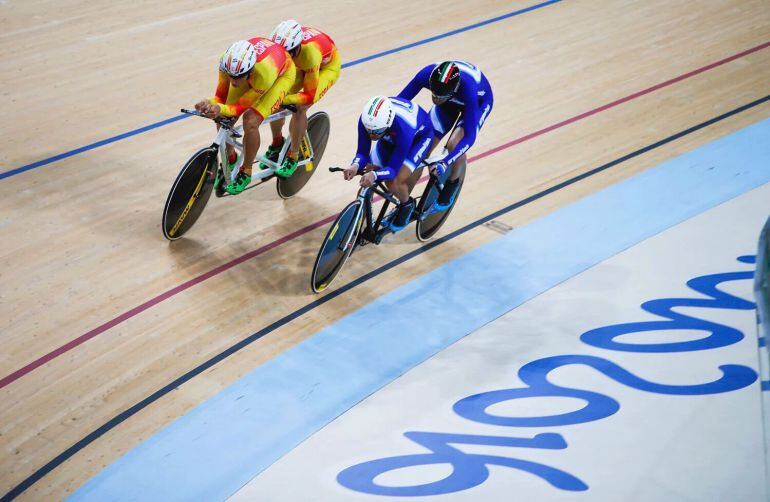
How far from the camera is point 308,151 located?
17.4 ft

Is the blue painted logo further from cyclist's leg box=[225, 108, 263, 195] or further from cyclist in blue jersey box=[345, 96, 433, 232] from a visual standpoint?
cyclist's leg box=[225, 108, 263, 195]

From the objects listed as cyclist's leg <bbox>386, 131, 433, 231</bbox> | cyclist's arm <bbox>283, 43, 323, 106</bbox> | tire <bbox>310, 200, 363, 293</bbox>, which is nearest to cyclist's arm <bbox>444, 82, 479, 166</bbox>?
cyclist's leg <bbox>386, 131, 433, 231</bbox>

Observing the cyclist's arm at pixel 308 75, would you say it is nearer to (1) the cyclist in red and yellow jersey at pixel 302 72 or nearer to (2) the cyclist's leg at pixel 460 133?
(1) the cyclist in red and yellow jersey at pixel 302 72

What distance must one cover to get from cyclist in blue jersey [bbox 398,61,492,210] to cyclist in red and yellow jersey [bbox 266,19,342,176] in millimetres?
617

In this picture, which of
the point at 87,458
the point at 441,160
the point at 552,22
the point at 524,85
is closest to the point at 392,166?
the point at 441,160

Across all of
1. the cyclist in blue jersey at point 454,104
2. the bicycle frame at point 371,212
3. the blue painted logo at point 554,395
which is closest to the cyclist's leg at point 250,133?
the bicycle frame at point 371,212

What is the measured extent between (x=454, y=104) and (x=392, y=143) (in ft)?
1.80

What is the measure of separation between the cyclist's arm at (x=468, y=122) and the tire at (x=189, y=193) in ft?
4.40

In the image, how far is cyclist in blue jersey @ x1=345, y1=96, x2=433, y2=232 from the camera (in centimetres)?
418

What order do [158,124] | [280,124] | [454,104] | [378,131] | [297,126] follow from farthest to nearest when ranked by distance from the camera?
[158,124] → [280,124] → [297,126] → [454,104] → [378,131]

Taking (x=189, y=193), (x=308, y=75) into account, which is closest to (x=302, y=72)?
(x=308, y=75)

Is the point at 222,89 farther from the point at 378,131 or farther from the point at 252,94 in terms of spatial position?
the point at 378,131

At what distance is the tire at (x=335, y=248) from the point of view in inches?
171

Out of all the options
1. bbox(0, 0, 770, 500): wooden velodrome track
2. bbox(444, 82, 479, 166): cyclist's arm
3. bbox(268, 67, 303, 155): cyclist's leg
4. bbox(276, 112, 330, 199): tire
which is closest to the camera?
bbox(0, 0, 770, 500): wooden velodrome track
